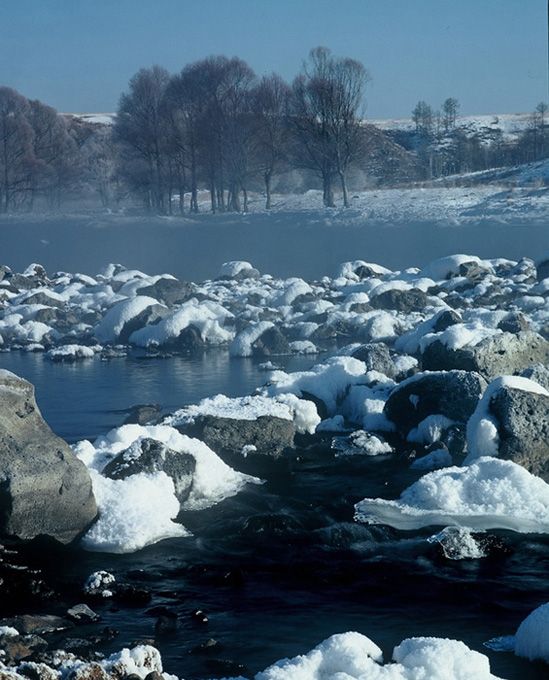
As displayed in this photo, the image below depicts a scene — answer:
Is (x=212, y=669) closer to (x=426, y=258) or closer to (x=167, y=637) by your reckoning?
(x=167, y=637)

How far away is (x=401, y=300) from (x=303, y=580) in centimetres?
1714

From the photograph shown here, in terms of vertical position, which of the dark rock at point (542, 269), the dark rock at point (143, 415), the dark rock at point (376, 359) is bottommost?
the dark rock at point (143, 415)

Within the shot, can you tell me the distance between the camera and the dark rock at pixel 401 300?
81.0 ft

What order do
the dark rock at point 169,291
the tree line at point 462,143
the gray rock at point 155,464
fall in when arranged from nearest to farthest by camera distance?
the gray rock at point 155,464
the dark rock at point 169,291
the tree line at point 462,143

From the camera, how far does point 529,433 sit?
10.7 metres

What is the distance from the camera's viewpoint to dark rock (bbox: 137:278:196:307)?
2712 cm

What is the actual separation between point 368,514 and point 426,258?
29.1 metres

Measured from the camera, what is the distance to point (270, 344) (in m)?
20.8

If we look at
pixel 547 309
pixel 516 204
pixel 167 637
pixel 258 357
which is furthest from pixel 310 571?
pixel 516 204

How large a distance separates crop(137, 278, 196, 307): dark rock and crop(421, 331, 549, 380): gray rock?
1328cm

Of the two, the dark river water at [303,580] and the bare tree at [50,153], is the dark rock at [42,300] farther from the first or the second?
the bare tree at [50,153]

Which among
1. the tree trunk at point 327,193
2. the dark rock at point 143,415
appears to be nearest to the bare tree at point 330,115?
the tree trunk at point 327,193

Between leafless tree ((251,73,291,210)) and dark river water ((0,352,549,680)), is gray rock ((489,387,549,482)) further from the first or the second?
leafless tree ((251,73,291,210))

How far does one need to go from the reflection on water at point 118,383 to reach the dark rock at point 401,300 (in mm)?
5496
